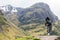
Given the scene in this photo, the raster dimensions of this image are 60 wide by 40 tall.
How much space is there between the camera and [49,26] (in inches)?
1441

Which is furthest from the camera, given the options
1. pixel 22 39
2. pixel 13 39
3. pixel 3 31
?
pixel 3 31

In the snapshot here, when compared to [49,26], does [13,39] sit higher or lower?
lower

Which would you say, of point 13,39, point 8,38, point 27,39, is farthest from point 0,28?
point 27,39

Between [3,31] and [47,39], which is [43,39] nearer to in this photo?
[47,39]

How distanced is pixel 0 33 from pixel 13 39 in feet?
17.7

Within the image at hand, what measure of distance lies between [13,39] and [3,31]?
23.6 feet

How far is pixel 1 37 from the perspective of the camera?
40.4 m

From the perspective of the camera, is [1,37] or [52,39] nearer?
[52,39]

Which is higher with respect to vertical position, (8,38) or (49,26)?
(49,26)

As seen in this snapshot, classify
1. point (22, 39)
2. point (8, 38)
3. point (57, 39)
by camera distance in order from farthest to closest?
1. point (8, 38)
2. point (22, 39)
3. point (57, 39)

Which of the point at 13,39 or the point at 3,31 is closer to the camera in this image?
the point at 13,39

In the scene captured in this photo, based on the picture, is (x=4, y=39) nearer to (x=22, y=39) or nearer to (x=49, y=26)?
(x=22, y=39)

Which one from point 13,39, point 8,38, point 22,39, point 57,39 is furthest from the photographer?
point 8,38

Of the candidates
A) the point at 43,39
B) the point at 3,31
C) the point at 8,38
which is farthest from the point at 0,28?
the point at 43,39
